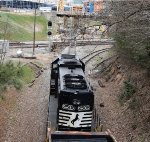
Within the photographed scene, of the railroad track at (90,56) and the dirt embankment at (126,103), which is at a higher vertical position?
the railroad track at (90,56)

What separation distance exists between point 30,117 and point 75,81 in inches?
223

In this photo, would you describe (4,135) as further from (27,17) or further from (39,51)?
(27,17)

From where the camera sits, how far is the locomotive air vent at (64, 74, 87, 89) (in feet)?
50.4

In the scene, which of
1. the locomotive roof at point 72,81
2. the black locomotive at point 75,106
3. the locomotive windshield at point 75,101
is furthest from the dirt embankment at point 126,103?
the locomotive roof at point 72,81

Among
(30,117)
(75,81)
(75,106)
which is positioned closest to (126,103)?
(30,117)

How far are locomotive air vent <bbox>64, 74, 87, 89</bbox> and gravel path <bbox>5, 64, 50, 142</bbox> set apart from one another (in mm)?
3240

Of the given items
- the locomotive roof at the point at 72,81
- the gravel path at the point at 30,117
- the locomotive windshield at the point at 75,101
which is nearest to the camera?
the locomotive windshield at the point at 75,101

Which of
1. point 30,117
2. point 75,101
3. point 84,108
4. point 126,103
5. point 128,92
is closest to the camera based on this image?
point 75,101

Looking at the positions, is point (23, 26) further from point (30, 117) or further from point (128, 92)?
point (30, 117)

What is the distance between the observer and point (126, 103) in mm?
21797

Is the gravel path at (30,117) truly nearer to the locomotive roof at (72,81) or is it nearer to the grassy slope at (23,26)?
the locomotive roof at (72,81)

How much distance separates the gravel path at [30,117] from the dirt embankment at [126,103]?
11.1 ft

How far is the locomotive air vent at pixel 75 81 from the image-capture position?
50.4 feet

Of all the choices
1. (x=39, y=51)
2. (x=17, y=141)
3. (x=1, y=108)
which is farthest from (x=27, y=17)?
(x=17, y=141)
